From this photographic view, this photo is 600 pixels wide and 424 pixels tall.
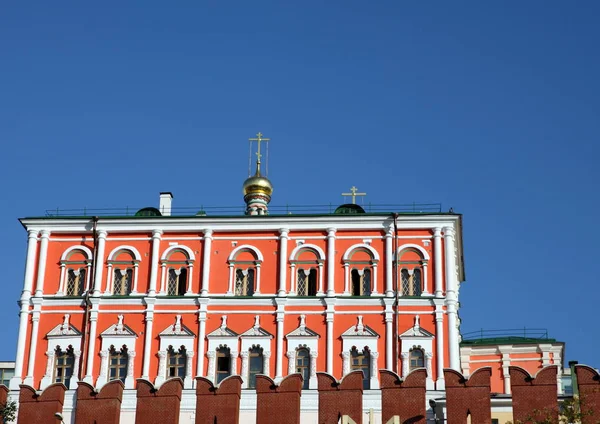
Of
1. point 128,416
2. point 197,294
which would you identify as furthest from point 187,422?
point 197,294

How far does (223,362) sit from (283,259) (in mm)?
5937

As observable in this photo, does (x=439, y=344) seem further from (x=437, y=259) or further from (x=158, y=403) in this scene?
(x=158, y=403)

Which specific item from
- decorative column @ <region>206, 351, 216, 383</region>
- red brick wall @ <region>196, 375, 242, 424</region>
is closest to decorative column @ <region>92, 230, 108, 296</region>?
decorative column @ <region>206, 351, 216, 383</region>

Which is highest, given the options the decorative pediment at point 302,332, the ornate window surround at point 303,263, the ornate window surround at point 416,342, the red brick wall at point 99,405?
the ornate window surround at point 303,263

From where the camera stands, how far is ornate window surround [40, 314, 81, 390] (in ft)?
210

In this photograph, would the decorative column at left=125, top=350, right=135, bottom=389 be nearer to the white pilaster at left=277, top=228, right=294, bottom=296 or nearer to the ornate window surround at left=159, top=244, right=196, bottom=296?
the ornate window surround at left=159, top=244, right=196, bottom=296

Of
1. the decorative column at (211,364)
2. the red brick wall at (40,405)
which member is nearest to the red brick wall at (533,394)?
the red brick wall at (40,405)

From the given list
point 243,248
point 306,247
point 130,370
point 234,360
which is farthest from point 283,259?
point 130,370

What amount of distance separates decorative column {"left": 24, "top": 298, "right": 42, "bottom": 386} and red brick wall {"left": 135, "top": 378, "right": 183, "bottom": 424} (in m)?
18.8

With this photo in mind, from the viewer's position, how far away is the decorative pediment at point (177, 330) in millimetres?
64250

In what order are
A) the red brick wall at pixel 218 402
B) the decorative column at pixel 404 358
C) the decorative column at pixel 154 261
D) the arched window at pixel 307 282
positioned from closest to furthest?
1. the red brick wall at pixel 218 402
2. the decorative column at pixel 404 358
3. the arched window at pixel 307 282
4. the decorative column at pixel 154 261

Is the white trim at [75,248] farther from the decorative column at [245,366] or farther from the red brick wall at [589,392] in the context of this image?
the red brick wall at [589,392]

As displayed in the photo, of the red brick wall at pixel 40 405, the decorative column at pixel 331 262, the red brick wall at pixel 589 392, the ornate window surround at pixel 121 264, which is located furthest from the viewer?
the ornate window surround at pixel 121 264

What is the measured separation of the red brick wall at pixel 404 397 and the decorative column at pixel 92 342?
71.5 ft
